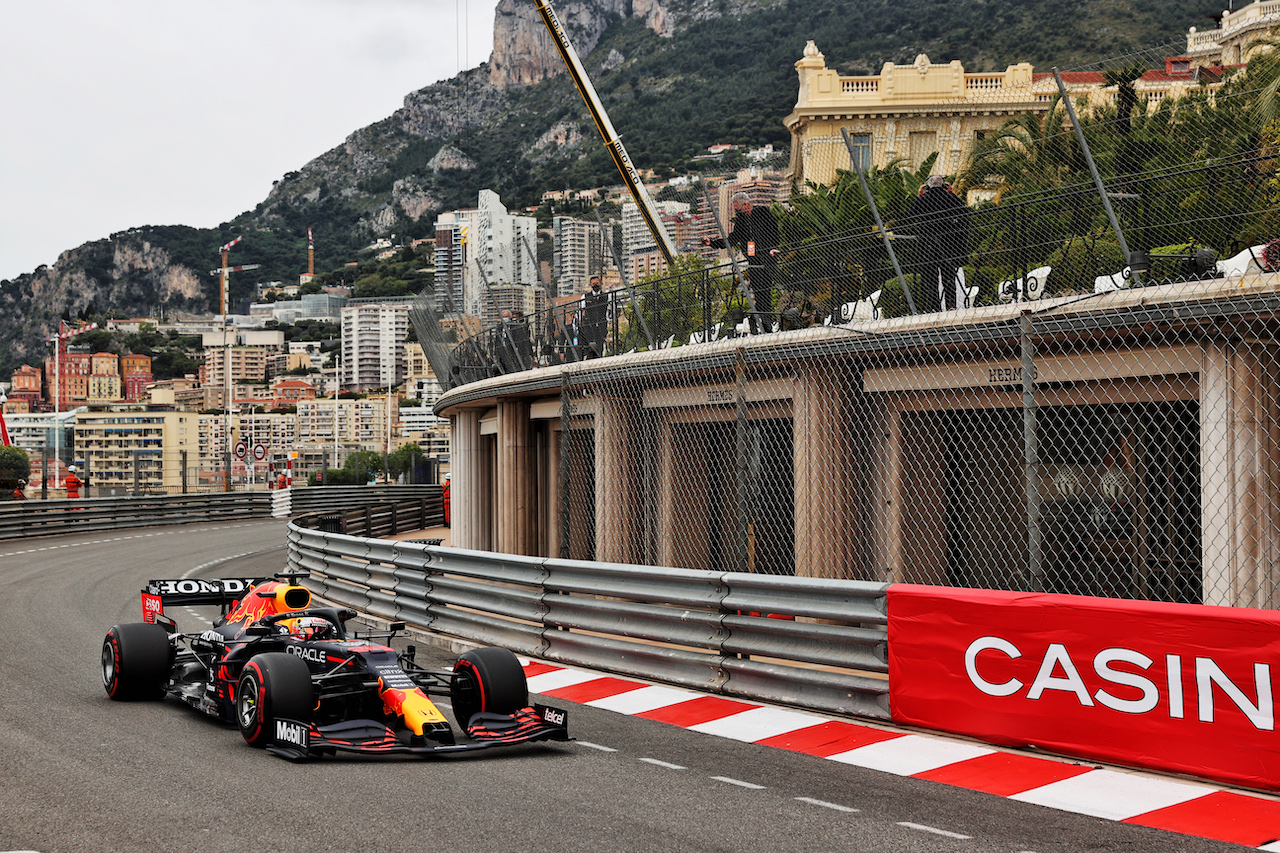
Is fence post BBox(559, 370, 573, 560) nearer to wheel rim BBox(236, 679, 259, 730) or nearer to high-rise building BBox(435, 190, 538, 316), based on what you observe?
wheel rim BBox(236, 679, 259, 730)

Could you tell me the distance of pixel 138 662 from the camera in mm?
8289

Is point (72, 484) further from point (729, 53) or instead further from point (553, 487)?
point (729, 53)

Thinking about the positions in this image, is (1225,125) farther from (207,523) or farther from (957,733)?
(207,523)

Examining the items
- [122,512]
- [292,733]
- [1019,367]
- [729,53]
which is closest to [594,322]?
[1019,367]

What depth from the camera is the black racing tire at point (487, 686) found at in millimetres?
7301

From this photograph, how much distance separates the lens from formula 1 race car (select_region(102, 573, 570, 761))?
22.0 feet

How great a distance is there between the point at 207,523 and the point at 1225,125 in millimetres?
31202

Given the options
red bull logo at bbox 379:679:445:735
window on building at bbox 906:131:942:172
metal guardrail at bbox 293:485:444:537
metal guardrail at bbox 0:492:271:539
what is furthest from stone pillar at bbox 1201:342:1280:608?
window on building at bbox 906:131:942:172

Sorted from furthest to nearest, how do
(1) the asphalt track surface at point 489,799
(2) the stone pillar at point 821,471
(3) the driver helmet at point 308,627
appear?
(2) the stone pillar at point 821,471 < (3) the driver helmet at point 308,627 < (1) the asphalt track surface at point 489,799

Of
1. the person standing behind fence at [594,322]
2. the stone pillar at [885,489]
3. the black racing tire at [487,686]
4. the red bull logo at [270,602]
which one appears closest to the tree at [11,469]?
the person standing behind fence at [594,322]

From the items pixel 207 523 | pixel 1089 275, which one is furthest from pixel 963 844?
pixel 207 523

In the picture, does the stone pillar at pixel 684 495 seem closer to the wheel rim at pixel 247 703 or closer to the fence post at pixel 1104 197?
the fence post at pixel 1104 197

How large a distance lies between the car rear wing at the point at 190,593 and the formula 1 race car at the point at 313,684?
30cm

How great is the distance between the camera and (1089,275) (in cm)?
910
